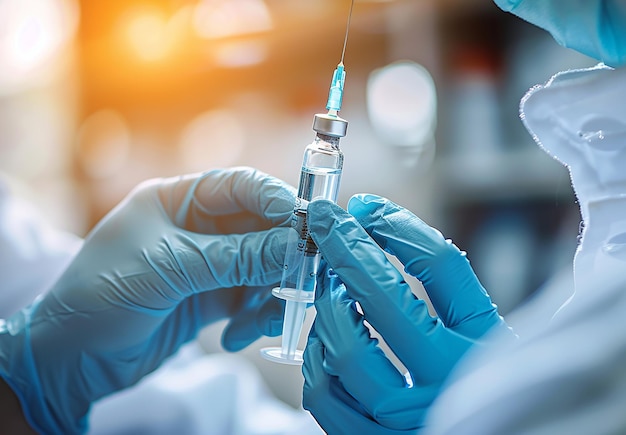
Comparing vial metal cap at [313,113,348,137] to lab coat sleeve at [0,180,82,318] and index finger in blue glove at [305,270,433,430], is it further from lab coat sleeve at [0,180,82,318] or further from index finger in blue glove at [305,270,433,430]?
lab coat sleeve at [0,180,82,318]

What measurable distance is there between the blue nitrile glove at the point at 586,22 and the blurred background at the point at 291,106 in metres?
0.73

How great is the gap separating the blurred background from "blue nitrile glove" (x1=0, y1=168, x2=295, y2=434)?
0.42 meters

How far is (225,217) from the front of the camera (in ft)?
4.08

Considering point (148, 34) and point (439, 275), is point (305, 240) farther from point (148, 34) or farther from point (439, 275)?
point (148, 34)

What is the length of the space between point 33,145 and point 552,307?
Answer: 5.87 ft

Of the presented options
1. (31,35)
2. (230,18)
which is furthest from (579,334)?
(31,35)

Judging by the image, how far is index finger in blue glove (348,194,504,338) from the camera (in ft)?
2.79

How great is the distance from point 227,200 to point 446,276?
518 millimetres

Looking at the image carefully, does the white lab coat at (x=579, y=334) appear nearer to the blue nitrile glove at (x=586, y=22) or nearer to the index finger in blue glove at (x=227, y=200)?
the blue nitrile glove at (x=586, y=22)

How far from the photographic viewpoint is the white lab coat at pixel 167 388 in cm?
129

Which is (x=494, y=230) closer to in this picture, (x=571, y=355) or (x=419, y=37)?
(x=419, y=37)

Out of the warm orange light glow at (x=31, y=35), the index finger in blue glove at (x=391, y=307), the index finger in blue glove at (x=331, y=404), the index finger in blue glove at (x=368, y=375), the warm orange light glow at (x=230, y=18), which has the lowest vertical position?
the index finger in blue glove at (x=331, y=404)

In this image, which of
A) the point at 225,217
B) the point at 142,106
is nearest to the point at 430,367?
the point at 225,217

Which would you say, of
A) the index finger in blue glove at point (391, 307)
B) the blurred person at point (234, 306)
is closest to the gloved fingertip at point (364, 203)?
the blurred person at point (234, 306)
